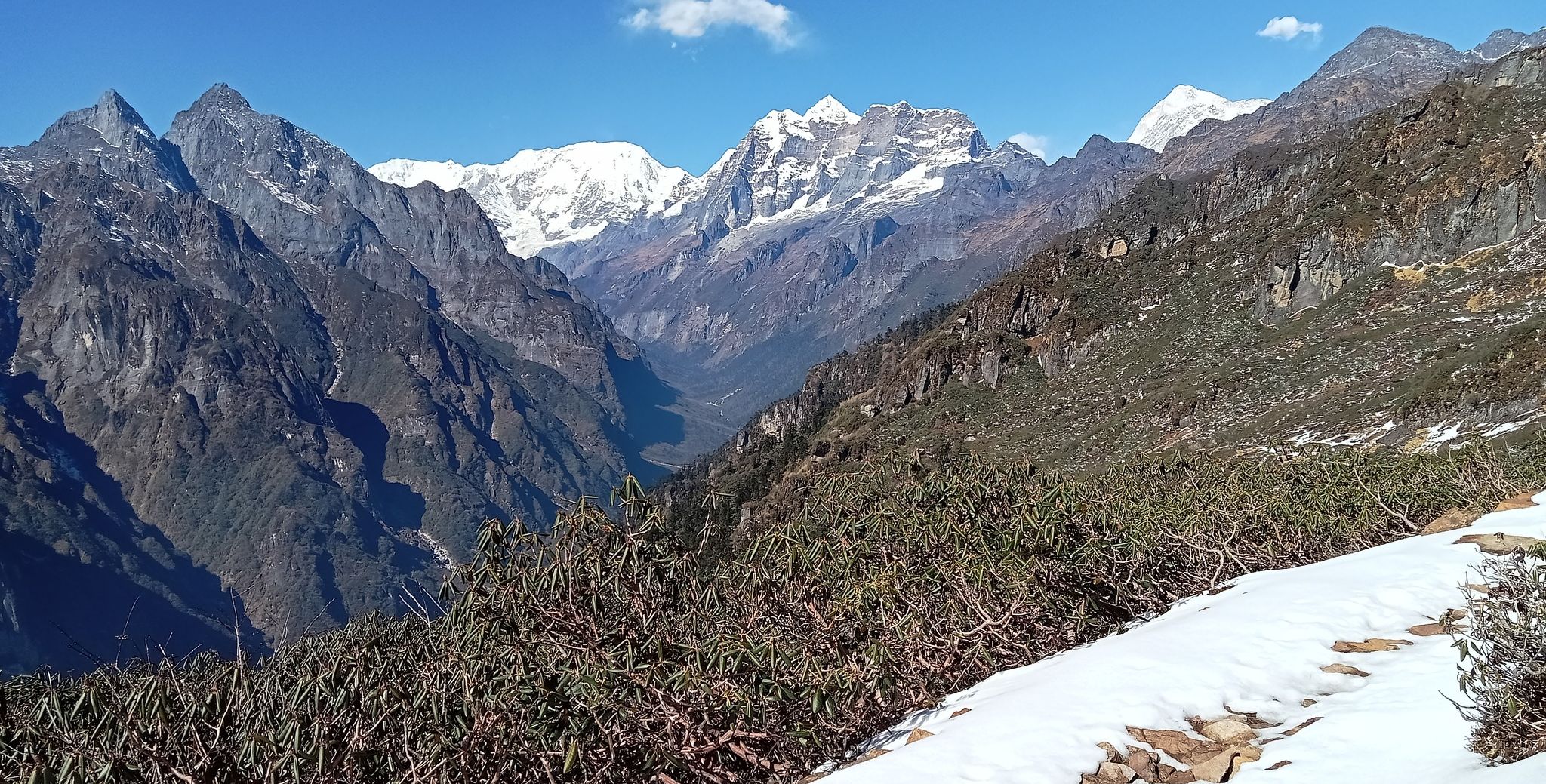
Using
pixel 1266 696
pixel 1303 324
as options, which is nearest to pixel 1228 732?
pixel 1266 696

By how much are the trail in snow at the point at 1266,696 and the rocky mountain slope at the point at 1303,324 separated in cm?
2893

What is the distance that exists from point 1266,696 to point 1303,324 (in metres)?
87.0

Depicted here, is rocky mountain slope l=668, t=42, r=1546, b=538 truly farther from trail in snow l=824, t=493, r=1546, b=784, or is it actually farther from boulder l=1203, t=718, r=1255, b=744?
boulder l=1203, t=718, r=1255, b=744

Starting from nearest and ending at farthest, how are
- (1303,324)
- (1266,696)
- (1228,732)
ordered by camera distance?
(1228,732) < (1266,696) < (1303,324)

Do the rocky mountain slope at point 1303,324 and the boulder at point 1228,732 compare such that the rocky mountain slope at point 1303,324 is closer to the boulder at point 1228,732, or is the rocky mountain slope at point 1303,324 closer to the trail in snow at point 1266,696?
the trail in snow at point 1266,696

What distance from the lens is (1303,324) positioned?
83.2m

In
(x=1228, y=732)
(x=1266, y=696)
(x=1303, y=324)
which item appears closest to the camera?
(x=1228, y=732)

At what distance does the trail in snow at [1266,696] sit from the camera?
7324mm

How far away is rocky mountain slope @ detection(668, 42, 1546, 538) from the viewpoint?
2315 inches

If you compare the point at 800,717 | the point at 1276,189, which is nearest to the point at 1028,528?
the point at 800,717

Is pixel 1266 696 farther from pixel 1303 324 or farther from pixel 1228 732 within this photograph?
pixel 1303 324

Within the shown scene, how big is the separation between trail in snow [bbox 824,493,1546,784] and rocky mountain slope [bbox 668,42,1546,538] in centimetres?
2893

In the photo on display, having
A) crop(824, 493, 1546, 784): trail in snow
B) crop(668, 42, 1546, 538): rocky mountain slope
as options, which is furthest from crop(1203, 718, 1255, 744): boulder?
crop(668, 42, 1546, 538): rocky mountain slope

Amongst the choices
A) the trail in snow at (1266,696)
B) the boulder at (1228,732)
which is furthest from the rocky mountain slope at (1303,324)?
the boulder at (1228,732)
